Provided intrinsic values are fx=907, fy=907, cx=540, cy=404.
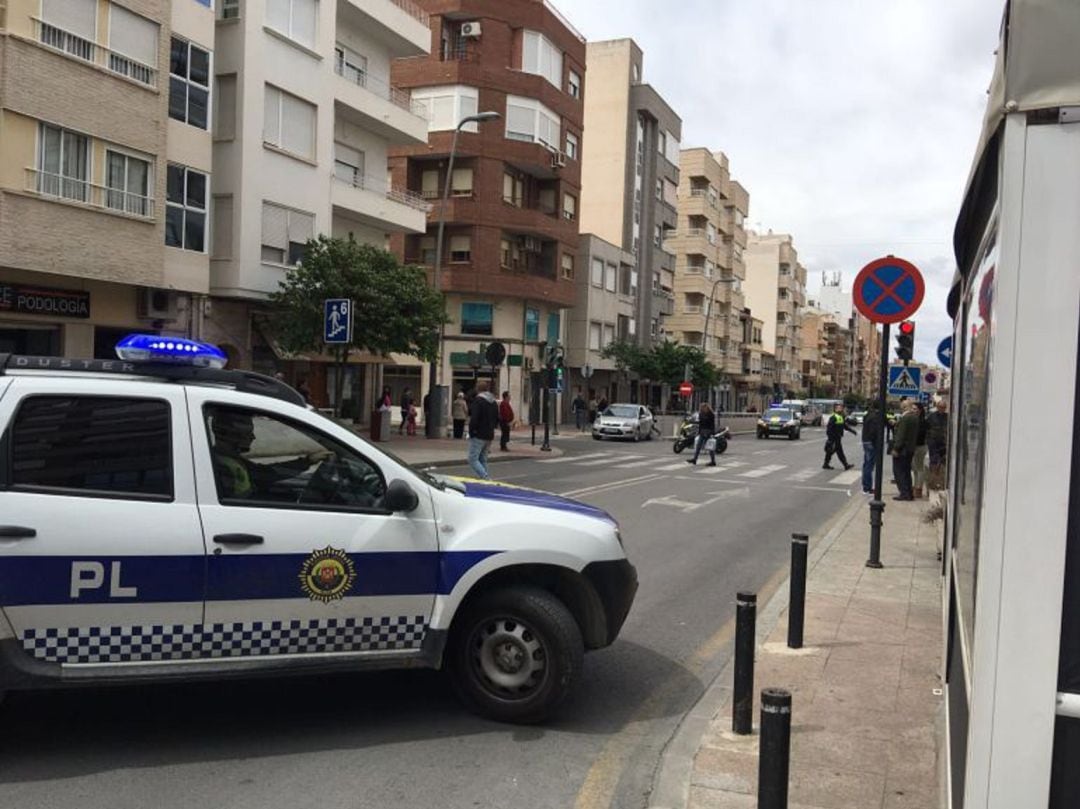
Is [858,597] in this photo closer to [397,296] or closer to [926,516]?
[926,516]

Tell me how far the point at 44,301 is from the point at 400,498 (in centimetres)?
1750

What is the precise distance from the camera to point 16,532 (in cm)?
394

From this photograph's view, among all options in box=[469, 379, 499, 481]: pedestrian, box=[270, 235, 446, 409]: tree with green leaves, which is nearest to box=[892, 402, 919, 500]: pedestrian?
box=[469, 379, 499, 481]: pedestrian

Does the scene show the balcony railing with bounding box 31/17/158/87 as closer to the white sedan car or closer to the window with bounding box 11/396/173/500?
the window with bounding box 11/396/173/500

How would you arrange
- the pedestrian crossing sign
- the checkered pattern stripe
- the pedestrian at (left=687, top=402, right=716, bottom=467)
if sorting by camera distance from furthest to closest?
1. the pedestrian at (left=687, top=402, right=716, bottom=467)
2. the pedestrian crossing sign
3. the checkered pattern stripe

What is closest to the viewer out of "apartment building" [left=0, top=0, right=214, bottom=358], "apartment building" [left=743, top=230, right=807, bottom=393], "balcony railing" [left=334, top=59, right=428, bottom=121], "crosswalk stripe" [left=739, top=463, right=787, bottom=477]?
"apartment building" [left=0, top=0, right=214, bottom=358]

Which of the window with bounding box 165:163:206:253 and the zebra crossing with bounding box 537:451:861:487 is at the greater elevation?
the window with bounding box 165:163:206:253

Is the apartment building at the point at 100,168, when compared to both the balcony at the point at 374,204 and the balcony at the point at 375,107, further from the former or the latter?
the balcony at the point at 374,204

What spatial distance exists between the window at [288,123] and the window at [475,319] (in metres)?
17.6

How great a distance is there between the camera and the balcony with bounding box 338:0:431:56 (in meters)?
28.0

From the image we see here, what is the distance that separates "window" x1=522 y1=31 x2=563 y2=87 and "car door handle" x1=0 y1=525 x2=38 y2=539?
42.1 metres

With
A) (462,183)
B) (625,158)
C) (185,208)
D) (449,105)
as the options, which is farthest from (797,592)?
(625,158)

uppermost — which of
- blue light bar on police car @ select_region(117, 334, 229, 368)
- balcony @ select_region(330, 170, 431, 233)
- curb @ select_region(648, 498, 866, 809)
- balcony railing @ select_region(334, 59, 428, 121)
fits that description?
balcony railing @ select_region(334, 59, 428, 121)

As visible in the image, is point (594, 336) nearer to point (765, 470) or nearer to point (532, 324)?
point (532, 324)
